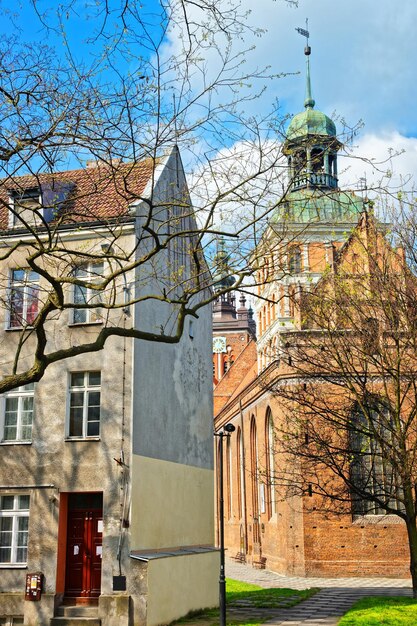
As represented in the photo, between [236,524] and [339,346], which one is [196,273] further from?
[236,524]

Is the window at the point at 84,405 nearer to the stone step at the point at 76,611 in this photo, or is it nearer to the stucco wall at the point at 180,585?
the stucco wall at the point at 180,585

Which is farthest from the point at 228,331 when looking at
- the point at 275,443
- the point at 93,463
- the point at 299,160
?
the point at 299,160

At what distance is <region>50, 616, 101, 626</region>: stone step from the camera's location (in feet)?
58.4

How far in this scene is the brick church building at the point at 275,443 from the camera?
515 inches

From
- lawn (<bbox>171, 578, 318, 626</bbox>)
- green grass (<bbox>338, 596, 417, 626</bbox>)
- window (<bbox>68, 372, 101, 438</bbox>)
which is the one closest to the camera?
green grass (<bbox>338, 596, 417, 626</bbox>)

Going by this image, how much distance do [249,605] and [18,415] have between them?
845 centimetres

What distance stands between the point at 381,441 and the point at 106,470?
718cm

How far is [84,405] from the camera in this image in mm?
19875

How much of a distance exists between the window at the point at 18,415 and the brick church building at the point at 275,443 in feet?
24.0

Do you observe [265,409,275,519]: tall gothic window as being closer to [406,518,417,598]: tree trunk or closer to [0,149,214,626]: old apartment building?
[0,149,214,626]: old apartment building

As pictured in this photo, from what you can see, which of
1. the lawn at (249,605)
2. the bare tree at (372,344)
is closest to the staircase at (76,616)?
the lawn at (249,605)

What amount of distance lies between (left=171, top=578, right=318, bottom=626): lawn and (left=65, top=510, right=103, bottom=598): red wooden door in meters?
2.41

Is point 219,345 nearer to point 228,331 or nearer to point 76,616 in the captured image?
point 228,331

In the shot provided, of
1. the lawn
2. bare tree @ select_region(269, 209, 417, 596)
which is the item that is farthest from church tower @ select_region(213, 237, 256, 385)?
bare tree @ select_region(269, 209, 417, 596)
